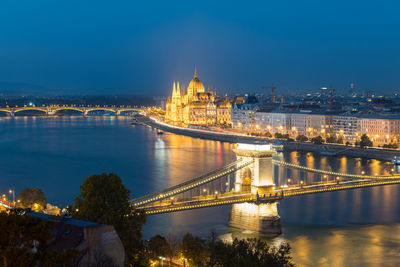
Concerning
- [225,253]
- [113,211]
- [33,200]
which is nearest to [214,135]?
[33,200]

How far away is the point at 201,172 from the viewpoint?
20312 millimetres

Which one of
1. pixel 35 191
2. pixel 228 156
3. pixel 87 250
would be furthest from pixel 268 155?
pixel 228 156

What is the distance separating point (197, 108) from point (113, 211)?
4623 centimetres

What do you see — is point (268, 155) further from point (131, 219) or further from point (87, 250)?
point (87, 250)

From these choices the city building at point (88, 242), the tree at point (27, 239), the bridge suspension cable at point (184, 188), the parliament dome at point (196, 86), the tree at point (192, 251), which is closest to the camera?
the tree at point (27, 239)

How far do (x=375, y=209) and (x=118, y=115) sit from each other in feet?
213

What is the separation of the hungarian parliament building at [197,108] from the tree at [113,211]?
4043cm

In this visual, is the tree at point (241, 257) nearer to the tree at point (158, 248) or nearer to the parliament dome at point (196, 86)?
the tree at point (158, 248)

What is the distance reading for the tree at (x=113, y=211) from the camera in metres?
7.70

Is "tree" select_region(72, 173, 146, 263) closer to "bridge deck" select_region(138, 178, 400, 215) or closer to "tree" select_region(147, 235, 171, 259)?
"tree" select_region(147, 235, 171, 259)

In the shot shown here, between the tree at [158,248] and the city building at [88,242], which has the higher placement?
the city building at [88,242]

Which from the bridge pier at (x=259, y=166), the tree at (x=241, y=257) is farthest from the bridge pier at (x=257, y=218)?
the tree at (x=241, y=257)

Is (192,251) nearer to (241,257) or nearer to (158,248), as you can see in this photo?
(158,248)

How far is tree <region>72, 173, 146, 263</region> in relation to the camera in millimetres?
7699
